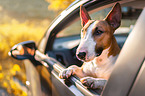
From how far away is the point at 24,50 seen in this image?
2357 millimetres

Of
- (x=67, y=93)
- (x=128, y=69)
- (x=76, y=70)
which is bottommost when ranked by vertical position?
(x=67, y=93)

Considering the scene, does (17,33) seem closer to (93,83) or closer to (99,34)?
(99,34)

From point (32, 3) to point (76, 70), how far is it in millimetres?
10495

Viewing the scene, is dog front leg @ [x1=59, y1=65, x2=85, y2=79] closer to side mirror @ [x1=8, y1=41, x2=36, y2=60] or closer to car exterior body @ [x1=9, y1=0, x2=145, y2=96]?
car exterior body @ [x1=9, y1=0, x2=145, y2=96]

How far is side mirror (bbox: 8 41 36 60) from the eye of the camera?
2.36m

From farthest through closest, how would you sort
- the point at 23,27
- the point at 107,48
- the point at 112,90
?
the point at 23,27, the point at 107,48, the point at 112,90

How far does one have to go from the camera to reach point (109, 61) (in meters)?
1.35

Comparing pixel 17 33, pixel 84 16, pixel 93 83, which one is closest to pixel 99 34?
pixel 84 16

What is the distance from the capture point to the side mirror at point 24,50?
7.73 ft

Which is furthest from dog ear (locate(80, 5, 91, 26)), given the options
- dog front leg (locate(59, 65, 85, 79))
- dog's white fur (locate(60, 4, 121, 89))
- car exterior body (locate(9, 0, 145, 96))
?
dog front leg (locate(59, 65, 85, 79))

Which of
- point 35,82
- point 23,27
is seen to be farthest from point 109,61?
point 23,27

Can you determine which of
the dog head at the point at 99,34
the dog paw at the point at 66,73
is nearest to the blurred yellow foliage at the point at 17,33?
the dog paw at the point at 66,73

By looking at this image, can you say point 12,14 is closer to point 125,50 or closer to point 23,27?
point 23,27

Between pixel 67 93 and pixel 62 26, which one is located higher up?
pixel 62 26
